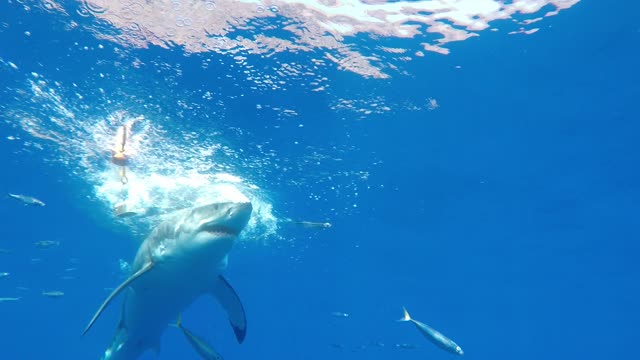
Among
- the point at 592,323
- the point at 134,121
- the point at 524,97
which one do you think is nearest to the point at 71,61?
the point at 134,121

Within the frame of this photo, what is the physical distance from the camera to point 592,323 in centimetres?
5459

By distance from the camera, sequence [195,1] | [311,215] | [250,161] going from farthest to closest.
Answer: [311,215] → [250,161] → [195,1]

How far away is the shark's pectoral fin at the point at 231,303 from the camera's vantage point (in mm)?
7892

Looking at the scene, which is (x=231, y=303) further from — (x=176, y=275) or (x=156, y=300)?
(x=156, y=300)

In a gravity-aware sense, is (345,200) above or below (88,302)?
above

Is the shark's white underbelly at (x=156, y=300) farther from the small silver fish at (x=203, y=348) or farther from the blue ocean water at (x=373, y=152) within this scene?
the blue ocean water at (x=373, y=152)

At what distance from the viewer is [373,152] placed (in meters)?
16.0

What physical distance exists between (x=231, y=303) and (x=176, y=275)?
1.25 meters

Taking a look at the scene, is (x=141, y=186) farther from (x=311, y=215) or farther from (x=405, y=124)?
(x=405, y=124)

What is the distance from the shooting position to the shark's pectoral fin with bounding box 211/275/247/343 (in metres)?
7.89

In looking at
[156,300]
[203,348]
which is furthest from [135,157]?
[203,348]

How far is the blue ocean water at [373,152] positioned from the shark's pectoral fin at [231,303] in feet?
18.7

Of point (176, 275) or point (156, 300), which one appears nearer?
point (176, 275)

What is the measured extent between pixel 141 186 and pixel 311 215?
26.9 feet
